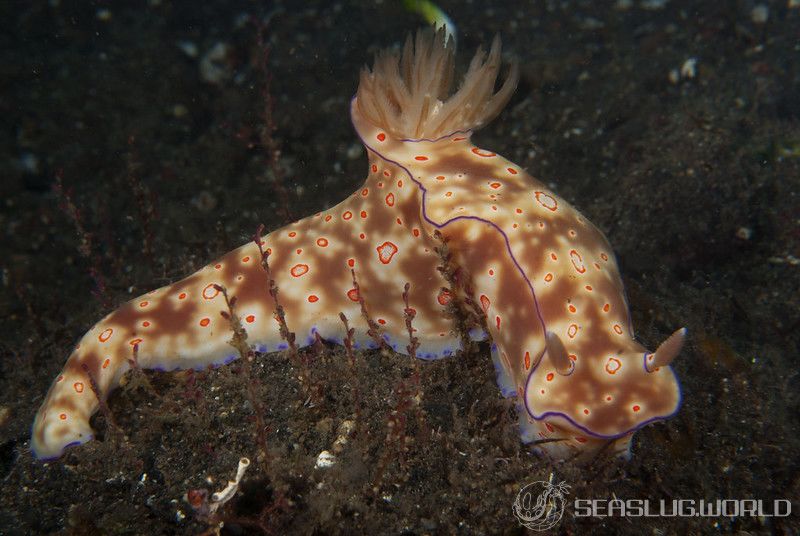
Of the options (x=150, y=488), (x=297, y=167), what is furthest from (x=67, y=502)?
(x=297, y=167)

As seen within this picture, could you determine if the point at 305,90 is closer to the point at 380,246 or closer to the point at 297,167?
the point at 297,167

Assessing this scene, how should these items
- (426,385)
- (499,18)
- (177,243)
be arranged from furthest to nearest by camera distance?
(499,18), (177,243), (426,385)

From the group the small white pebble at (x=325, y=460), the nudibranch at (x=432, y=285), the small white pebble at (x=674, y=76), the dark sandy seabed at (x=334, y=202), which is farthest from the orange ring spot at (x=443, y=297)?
the small white pebble at (x=674, y=76)

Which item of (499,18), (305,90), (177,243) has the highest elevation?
(499,18)

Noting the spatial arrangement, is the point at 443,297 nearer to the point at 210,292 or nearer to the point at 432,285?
the point at 432,285

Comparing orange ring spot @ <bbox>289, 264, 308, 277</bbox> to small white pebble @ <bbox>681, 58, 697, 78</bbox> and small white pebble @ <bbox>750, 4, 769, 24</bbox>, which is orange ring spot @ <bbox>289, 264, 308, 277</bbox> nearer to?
small white pebble @ <bbox>681, 58, 697, 78</bbox>
